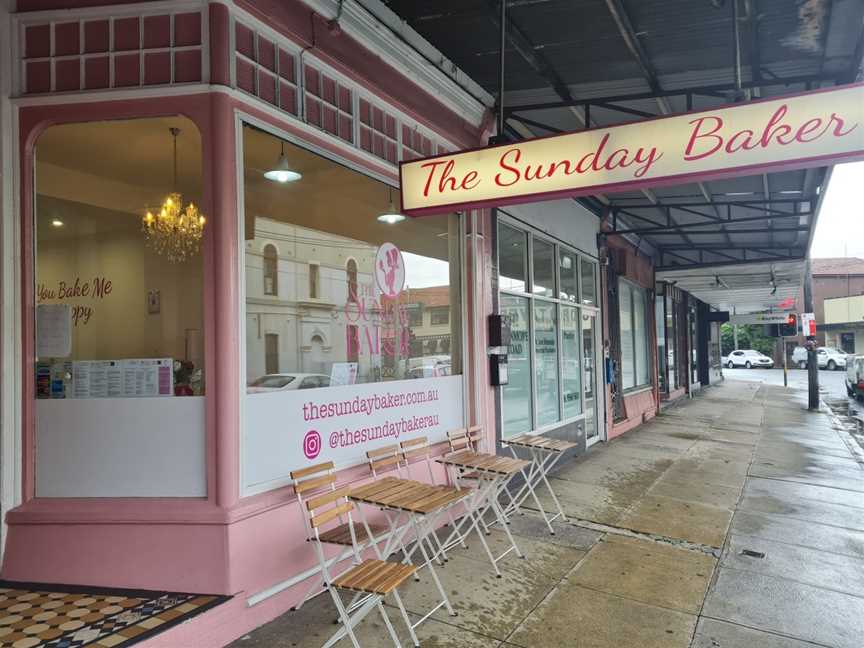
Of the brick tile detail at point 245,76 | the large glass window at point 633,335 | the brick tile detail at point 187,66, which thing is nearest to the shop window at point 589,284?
the large glass window at point 633,335

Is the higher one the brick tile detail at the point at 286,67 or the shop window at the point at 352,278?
the brick tile detail at the point at 286,67

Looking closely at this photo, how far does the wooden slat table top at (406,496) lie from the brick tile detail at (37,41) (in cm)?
330

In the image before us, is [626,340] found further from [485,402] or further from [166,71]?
[166,71]

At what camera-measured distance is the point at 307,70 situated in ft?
12.9

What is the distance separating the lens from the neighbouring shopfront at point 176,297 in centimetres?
324

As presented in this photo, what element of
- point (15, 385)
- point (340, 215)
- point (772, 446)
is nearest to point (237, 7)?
point (340, 215)

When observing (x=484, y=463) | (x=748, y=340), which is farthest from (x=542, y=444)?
(x=748, y=340)

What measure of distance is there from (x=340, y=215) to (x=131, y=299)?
66.7 inches

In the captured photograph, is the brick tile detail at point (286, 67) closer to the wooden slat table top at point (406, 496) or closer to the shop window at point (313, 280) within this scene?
the shop window at point (313, 280)

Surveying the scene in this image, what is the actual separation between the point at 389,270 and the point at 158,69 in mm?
2338

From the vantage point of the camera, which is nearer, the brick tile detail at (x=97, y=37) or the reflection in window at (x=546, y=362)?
the brick tile detail at (x=97, y=37)

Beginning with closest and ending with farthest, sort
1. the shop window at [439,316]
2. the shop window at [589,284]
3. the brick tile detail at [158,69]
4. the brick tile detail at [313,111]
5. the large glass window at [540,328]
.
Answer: the brick tile detail at [158,69] → the brick tile detail at [313,111] → the shop window at [439,316] → the large glass window at [540,328] → the shop window at [589,284]

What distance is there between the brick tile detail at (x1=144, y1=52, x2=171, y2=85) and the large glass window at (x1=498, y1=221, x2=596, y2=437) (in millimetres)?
3911

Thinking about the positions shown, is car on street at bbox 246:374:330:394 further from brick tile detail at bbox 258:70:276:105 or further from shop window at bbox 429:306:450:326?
brick tile detail at bbox 258:70:276:105
